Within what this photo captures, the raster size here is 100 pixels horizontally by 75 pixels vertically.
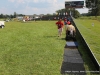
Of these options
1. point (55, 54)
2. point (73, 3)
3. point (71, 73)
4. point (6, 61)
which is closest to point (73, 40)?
point (55, 54)

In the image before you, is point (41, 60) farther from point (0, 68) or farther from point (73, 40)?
point (73, 40)

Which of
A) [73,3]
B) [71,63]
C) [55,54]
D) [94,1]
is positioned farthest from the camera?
[94,1]

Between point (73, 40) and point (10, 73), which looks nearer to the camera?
point (10, 73)

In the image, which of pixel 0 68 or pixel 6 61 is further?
pixel 6 61

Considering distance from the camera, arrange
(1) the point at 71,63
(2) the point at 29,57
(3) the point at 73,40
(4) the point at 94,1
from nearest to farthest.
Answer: (1) the point at 71,63
(2) the point at 29,57
(3) the point at 73,40
(4) the point at 94,1

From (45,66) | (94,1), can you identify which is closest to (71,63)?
(45,66)

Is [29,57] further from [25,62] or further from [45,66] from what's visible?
[45,66]

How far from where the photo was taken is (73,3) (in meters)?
85.8

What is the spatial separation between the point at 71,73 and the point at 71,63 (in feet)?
5.03

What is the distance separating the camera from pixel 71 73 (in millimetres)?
A: 7883

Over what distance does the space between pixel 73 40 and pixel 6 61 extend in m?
8.58

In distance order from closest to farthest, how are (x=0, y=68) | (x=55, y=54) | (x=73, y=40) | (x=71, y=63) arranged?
(x=0, y=68) < (x=71, y=63) < (x=55, y=54) < (x=73, y=40)

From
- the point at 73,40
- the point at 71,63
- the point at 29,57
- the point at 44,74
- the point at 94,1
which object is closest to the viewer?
the point at 44,74

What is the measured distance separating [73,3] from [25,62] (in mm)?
78238
